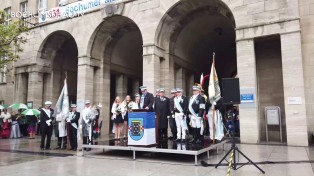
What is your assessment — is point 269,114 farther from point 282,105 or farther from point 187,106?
point 187,106

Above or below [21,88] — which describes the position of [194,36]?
above

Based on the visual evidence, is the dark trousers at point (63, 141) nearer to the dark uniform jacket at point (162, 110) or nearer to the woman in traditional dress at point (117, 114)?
the woman in traditional dress at point (117, 114)

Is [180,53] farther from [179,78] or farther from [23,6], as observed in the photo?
[23,6]

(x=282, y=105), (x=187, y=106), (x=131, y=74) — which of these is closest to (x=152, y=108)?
(x=187, y=106)

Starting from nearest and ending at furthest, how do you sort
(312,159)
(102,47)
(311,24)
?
1. (312,159)
2. (311,24)
3. (102,47)

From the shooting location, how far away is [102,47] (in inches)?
801

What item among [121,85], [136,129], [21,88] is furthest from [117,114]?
[21,88]

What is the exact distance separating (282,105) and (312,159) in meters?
5.43

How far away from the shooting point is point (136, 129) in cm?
971

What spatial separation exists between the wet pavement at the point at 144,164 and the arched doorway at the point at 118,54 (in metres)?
10.4

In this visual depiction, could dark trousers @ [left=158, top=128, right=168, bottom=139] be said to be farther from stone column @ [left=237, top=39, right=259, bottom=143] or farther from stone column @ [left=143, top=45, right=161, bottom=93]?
stone column @ [left=143, top=45, right=161, bottom=93]

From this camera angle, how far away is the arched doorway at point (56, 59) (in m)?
22.2

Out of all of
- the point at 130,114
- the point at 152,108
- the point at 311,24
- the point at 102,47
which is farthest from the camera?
the point at 102,47

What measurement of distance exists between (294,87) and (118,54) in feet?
45.1
